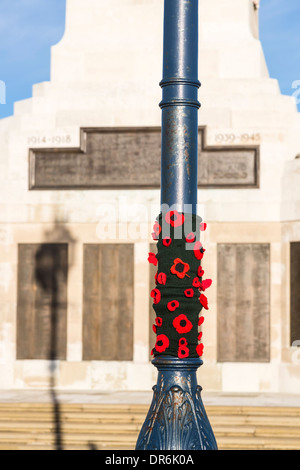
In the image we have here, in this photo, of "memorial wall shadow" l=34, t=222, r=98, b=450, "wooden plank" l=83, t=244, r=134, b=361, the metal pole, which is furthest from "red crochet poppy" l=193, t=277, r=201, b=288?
"memorial wall shadow" l=34, t=222, r=98, b=450

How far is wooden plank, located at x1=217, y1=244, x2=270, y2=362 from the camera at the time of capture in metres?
24.6

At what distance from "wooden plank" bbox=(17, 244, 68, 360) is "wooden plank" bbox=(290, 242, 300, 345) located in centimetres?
679

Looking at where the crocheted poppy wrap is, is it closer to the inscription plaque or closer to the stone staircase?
the stone staircase

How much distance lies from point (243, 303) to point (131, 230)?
400cm

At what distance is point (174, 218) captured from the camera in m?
9.98

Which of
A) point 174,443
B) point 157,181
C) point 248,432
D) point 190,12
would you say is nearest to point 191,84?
point 190,12

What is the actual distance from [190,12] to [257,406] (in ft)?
39.8

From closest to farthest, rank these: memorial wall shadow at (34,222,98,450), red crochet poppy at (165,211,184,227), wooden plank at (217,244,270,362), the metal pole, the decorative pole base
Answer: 1. the decorative pole base
2. red crochet poppy at (165,211,184,227)
3. the metal pole
4. wooden plank at (217,244,270,362)
5. memorial wall shadow at (34,222,98,450)

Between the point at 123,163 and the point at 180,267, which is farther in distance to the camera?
the point at 123,163

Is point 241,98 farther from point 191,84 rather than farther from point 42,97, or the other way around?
point 191,84

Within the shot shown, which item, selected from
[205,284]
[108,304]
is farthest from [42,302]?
[205,284]

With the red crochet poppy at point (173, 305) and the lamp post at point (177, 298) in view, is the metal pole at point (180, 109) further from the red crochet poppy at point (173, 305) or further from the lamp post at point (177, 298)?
the red crochet poppy at point (173, 305)

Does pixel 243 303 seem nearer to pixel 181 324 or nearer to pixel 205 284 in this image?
pixel 205 284

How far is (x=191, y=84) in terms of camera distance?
10414 mm
